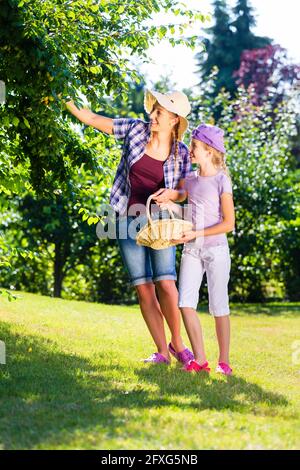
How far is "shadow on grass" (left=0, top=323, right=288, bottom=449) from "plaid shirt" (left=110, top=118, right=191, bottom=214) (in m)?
1.13

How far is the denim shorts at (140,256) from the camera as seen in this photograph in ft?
17.2

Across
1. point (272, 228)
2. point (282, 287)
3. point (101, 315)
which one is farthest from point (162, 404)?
point (282, 287)

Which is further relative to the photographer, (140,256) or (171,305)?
(171,305)

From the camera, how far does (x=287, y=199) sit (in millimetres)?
13750

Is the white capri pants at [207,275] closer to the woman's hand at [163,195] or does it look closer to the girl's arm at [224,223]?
the girl's arm at [224,223]

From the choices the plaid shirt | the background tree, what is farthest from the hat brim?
the background tree

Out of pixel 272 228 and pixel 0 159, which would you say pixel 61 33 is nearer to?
pixel 0 159

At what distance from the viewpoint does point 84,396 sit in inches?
171

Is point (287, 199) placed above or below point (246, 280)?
above

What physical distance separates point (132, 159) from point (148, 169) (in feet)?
0.42

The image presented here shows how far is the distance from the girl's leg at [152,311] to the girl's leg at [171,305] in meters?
0.04

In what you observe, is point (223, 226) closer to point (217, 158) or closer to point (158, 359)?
point (217, 158)

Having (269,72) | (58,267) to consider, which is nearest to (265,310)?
(58,267)
